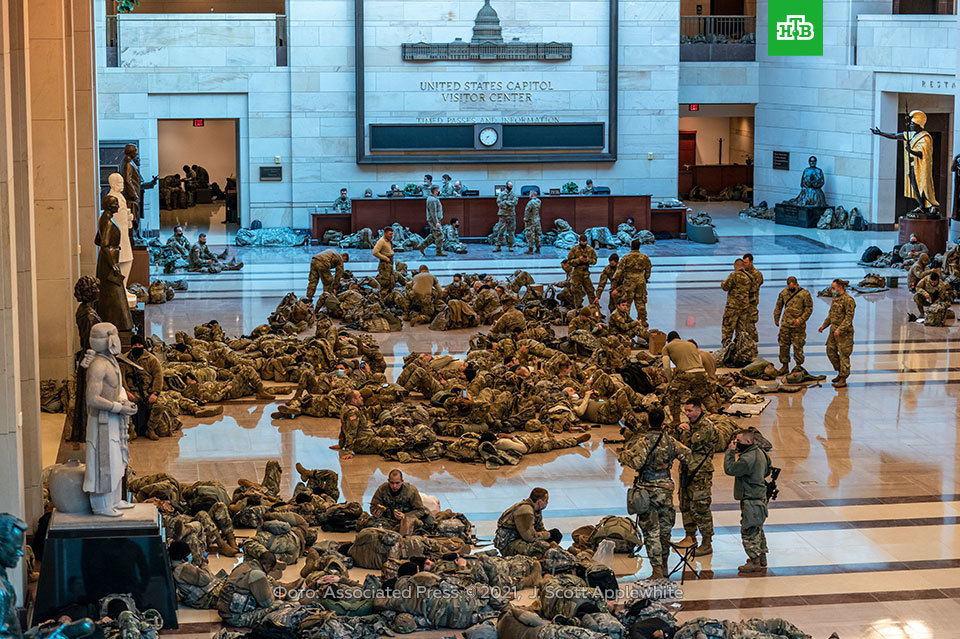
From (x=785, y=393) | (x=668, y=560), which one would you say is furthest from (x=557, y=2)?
(x=668, y=560)

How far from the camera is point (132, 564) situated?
10.8 metres

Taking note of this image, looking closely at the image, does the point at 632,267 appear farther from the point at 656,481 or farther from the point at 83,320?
the point at 656,481

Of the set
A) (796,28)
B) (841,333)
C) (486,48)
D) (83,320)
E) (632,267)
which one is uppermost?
(796,28)

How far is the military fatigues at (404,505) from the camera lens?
1276 cm

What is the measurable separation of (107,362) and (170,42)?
87.4ft

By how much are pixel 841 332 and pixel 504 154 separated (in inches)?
748

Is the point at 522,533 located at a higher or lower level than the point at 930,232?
lower

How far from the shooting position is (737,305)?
821 inches

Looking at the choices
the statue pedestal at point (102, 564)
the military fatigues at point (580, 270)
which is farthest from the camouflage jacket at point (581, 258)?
the statue pedestal at point (102, 564)

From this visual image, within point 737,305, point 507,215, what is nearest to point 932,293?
point 737,305

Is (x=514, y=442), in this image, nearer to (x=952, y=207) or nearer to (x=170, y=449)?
(x=170, y=449)

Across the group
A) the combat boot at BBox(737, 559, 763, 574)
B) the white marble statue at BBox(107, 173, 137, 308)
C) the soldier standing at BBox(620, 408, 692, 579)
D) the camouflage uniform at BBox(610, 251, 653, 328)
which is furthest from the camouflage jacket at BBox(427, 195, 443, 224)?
the combat boot at BBox(737, 559, 763, 574)

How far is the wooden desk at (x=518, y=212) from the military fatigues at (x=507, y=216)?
4.36 feet

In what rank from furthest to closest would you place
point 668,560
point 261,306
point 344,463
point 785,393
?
1. point 261,306
2. point 785,393
3. point 344,463
4. point 668,560
